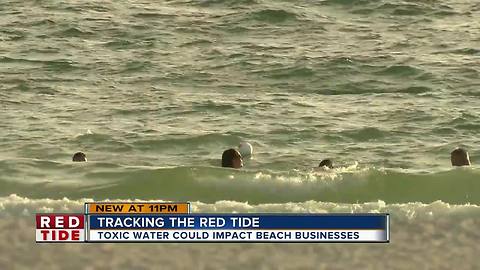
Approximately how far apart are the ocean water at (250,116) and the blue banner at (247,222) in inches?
9.9

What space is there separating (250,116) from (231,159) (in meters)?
3.86

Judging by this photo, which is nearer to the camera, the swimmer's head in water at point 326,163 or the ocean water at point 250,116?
the ocean water at point 250,116

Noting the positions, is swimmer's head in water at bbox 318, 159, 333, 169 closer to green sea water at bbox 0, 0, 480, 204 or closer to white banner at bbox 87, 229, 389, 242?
green sea water at bbox 0, 0, 480, 204

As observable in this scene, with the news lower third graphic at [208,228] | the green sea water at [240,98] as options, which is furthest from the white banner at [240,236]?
the green sea water at [240,98]

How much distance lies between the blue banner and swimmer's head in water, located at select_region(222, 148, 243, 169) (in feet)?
9.71

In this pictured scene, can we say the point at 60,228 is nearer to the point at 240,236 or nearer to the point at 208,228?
the point at 208,228

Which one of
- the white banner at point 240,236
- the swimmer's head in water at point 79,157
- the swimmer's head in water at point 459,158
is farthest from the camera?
the swimmer's head in water at point 79,157

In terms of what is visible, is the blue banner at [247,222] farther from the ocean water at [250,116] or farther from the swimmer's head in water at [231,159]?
the swimmer's head in water at [231,159]

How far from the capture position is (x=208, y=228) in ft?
33.6

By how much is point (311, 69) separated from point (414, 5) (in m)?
6.59

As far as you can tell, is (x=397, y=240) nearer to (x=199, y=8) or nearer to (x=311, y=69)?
(x=311, y=69)

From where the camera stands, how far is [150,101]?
1830 centimetres

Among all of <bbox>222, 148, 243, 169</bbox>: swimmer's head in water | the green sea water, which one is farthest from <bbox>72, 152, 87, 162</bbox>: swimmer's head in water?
<bbox>222, 148, 243, 169</bbox>: swimmer's head in water

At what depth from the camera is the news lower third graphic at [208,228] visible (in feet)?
33.0
